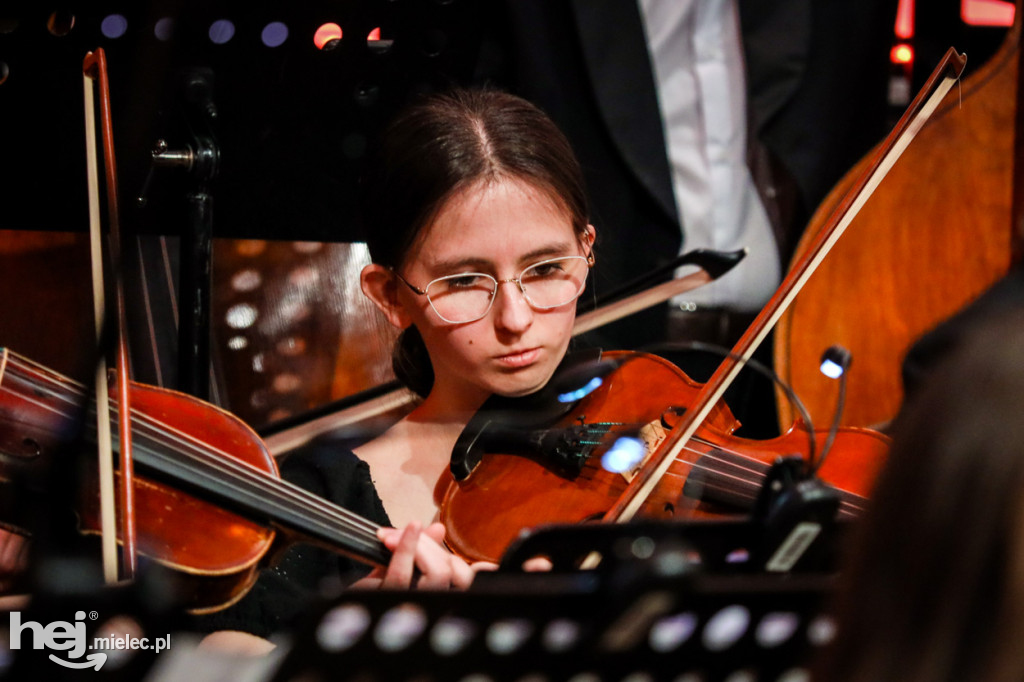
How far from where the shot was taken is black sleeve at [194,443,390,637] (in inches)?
41.0

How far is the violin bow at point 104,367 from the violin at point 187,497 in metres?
0.02

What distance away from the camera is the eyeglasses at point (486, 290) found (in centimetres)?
104

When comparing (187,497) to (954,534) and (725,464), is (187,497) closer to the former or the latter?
(725,464)

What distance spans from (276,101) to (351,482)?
1.31 ft

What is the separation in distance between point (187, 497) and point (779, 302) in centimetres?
54

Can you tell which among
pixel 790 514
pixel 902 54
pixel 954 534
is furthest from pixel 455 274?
pixel 902 54

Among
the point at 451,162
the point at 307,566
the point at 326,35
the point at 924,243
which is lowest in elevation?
the point at 307,566

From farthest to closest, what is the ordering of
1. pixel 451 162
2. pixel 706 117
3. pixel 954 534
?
1. pixel 706 117
2. pixel 451 162
3. pixel 954 534

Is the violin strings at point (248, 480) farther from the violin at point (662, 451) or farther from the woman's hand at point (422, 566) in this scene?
the violin at point (662, 451)

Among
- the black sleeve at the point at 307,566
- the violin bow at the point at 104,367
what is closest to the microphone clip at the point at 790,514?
the violin bow at the point at 104,367

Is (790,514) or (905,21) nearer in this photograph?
(790,514)

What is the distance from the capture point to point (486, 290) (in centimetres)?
104

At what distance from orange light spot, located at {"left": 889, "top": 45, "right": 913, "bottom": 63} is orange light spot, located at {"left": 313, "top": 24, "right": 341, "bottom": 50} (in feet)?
3.50

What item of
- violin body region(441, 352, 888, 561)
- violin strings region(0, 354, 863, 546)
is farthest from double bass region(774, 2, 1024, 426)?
violin strings region(0, 354, 863, 546)
